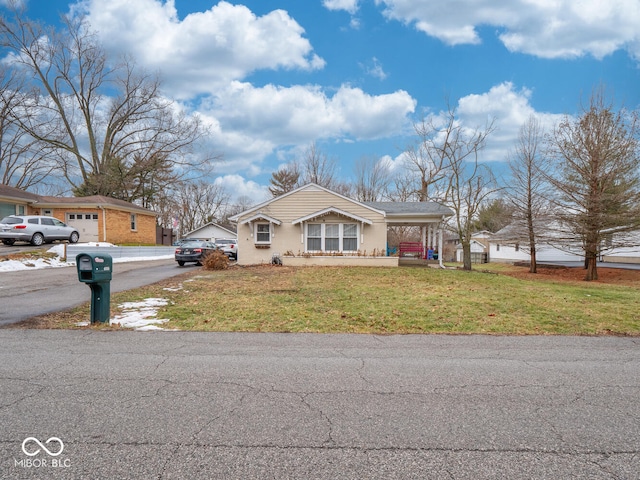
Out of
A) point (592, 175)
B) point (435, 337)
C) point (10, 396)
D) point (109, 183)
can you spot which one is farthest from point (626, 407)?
point (109, 183)

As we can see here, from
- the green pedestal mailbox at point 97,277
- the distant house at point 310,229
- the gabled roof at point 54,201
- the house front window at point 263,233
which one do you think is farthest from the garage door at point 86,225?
the green pedestal mailbox at point 97,277

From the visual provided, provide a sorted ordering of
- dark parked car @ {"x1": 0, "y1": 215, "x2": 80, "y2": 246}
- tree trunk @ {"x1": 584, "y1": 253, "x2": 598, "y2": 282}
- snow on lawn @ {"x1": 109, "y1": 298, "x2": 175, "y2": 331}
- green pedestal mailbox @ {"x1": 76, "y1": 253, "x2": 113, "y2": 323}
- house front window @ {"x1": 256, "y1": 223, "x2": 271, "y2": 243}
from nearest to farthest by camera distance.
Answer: green pedestal mailbox @ {"x1": 76, "y1": 253, "x2": 113, "y2": 323}
snow on lawn @ {"x1": 109, "y1": 298, "x2": 175, "y2": 331}
tree trunk @ {"x1": 584, "y1": 253, "x2": 598, "y2": 282}
house front window @ {"x1": 256, "y1": 223, "x2": 271, "y2": 243}
dark parked car @ {"x1": 0, "y1": 215, "x2": 80, "y2": 246}

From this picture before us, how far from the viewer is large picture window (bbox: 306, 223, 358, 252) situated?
69.4ft

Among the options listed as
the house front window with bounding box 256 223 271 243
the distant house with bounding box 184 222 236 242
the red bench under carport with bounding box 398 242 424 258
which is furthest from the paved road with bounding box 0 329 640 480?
the distant house with bounding box 184 222 236 242

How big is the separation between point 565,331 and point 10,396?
8.13m

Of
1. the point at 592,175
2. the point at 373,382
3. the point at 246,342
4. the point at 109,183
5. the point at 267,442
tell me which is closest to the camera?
the point at 267,442

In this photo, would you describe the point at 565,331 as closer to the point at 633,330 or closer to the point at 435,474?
the point at 633,330

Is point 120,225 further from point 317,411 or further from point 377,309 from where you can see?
point 317,411

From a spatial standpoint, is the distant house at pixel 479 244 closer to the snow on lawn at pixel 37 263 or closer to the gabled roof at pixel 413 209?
the gabled roof at pixel 413 209

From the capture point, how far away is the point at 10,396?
376cm

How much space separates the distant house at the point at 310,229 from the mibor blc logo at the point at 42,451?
58.6 feet

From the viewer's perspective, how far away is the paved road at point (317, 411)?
2.68m

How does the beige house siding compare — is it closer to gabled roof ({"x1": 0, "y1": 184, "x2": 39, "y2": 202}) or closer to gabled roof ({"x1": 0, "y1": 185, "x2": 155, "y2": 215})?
gabled roof ({"x1": 0, "y1": 185, "x2": 155, "y2": 215})

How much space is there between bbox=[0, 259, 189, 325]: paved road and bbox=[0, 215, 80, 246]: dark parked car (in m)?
8.41
